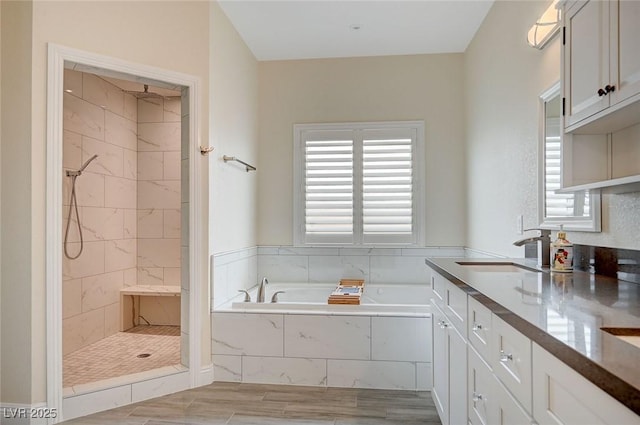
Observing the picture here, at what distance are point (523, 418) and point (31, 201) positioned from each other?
8.29 feet

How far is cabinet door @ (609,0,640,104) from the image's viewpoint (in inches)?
48.9

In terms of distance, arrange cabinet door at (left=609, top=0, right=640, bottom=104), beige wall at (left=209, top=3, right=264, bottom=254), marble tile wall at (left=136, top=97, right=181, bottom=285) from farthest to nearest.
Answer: marble tile wall at (left=136, top=97, right=181, bottom=285) < beige wall at (left=209, top=3, right=264, bottom=254) < cabinet door at (left=609, top=0, right=640, bottom=104)

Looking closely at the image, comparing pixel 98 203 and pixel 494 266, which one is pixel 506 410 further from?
pixel 98 203

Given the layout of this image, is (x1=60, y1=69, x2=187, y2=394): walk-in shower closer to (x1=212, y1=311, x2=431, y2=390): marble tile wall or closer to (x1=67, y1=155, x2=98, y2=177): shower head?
(x1=67, y1=155, x2=98, y2=177): shower head

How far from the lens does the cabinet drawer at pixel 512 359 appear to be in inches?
40.3

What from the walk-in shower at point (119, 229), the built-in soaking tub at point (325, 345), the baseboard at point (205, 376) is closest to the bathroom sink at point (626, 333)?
the built-in soaking tub at point (325, 345)

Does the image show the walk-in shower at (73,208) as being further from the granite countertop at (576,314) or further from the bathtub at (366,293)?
the granite countertop at (576,314)

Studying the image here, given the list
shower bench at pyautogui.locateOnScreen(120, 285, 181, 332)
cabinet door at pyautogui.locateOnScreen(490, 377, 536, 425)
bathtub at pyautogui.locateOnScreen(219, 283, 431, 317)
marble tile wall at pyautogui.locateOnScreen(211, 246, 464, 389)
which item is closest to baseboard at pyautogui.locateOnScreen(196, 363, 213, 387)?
marble tile wall at pyautogui.locateOnScreen(211, 246, 464, 389)

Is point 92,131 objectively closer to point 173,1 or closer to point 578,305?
point 173,1

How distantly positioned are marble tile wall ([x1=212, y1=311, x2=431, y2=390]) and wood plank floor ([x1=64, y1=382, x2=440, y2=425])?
0.27 feet

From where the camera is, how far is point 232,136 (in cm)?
344

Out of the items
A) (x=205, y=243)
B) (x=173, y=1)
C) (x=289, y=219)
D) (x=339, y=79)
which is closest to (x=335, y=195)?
(x=289, y=219)

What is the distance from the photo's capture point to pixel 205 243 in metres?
2.91

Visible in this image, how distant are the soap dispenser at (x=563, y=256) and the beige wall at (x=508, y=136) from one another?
0.11 metres
